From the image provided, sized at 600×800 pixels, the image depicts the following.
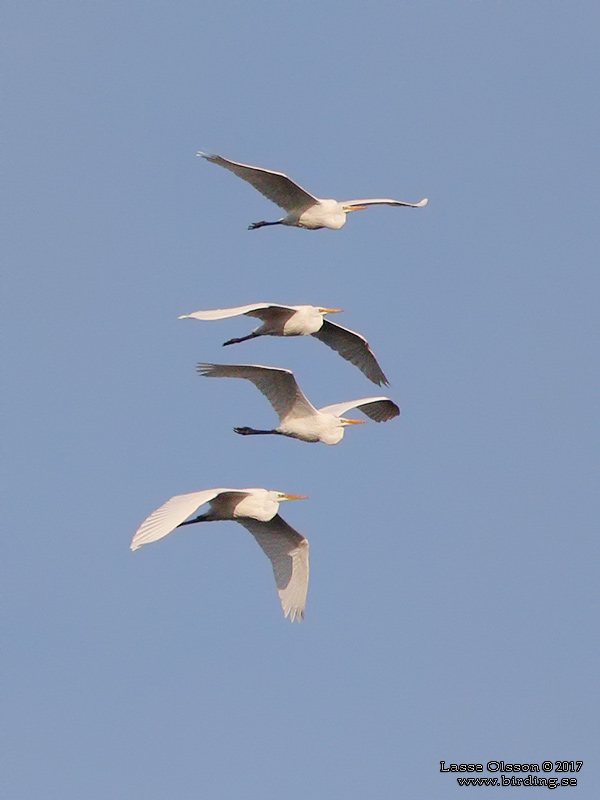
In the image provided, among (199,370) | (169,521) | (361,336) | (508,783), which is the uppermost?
(361,336)

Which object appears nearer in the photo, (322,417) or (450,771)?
(450,771)

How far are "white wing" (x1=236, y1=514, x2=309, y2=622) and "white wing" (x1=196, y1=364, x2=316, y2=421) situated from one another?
5.57ft

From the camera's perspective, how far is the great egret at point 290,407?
24578 mm

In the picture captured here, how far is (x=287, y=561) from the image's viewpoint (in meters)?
25.8

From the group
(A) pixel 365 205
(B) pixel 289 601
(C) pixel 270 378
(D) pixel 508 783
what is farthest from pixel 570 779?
Result: (A) pixel 365 205

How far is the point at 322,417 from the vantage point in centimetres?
2595

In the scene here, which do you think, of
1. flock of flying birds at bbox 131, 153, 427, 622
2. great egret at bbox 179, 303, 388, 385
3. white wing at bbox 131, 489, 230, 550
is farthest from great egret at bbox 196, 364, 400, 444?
white wing at bbox 131, 489, 230, 550

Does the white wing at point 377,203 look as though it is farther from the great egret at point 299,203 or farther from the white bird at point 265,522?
the white bird at point 265,522

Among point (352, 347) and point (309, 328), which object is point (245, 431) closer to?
point (309, 328)

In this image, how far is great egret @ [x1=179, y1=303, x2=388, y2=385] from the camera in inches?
935

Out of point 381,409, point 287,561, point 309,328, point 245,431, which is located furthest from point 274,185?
point 287,561

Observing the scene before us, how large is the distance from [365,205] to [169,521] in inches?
326

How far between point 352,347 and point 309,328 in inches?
110

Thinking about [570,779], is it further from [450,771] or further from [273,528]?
[273,528]
